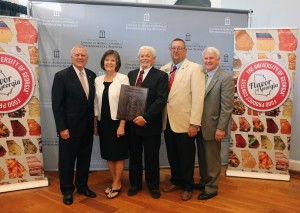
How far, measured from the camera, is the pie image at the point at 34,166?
3014 mm

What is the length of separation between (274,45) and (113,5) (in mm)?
1975

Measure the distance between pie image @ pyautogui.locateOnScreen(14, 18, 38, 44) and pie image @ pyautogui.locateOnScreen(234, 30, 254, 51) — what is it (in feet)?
7.58

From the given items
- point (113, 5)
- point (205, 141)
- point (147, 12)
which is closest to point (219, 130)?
point (205, 141)

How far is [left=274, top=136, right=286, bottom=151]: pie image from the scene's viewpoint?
332 cm

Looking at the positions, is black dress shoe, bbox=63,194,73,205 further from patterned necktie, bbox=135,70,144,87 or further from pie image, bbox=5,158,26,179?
patterned necktie, bbox=135,70,144,87

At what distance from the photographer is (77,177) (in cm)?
281

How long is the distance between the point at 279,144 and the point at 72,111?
8.10 ft

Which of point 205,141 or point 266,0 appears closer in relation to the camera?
point 205,141

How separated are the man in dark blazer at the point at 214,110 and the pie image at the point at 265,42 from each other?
0.93m

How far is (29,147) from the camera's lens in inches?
118

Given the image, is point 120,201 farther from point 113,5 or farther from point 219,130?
point 113,5

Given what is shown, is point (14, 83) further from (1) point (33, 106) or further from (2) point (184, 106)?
(2) point (184, 106)

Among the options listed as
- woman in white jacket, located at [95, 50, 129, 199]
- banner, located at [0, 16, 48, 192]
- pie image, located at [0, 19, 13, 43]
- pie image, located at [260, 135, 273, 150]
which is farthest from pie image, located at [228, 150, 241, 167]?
pie image, located at [0, 19, 13, 43]

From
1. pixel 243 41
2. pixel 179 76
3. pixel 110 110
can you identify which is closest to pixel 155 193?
pixel 110 110
